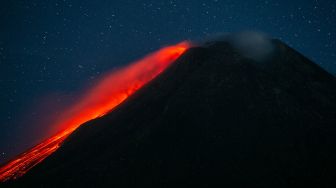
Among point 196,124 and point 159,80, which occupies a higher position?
point 159,80

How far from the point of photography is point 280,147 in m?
33.1

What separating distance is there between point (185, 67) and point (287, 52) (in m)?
18.7

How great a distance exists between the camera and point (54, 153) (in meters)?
42.9

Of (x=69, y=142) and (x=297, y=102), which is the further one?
(x=69, y=142)

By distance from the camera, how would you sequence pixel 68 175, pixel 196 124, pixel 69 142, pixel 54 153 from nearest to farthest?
pixel 68 175, pixel 196 124, pixel 54 153, pixel 69 142

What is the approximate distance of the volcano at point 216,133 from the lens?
3008 cm

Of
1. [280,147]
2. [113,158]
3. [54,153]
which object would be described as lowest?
[280,147]

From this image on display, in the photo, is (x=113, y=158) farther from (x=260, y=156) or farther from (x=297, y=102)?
(x=297, y=102)

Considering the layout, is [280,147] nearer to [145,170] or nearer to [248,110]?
[248,110]

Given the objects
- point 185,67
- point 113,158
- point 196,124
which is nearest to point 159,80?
point 185,67

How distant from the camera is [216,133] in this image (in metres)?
36.2

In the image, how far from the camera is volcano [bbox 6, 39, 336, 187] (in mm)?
30078

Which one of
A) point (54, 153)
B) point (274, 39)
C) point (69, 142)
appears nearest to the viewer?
point (54, 153)

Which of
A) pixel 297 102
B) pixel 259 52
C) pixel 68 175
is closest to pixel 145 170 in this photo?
pixel 68 175
